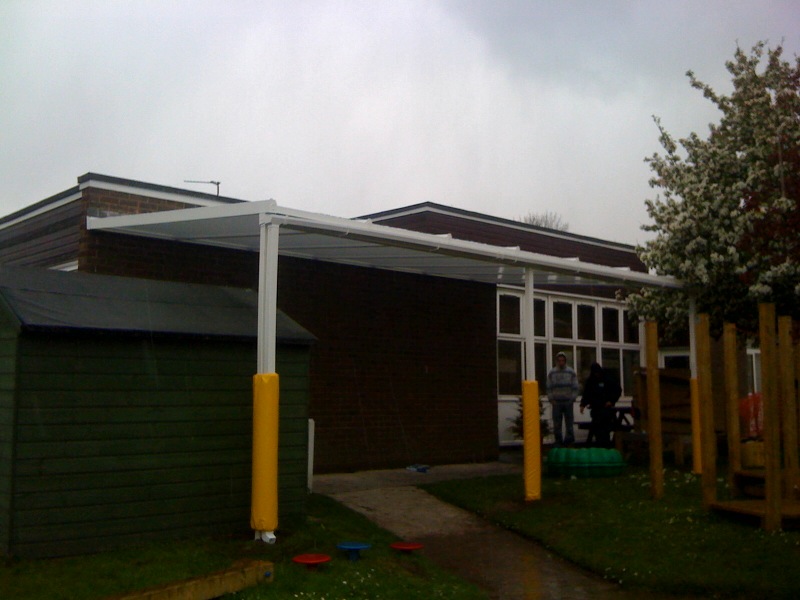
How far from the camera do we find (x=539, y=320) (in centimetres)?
1788

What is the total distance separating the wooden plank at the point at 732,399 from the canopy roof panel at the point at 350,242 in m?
2.30

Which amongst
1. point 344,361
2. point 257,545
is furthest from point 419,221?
point 257,545

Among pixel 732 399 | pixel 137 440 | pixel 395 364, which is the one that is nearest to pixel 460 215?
pixel 395 364

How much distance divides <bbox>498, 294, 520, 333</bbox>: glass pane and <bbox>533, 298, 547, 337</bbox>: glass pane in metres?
0.63

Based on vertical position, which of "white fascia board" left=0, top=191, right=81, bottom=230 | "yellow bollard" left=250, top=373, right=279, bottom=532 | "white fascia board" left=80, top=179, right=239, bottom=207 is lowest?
"yellow bollard" left=250, top=373, right=279, bottom=532

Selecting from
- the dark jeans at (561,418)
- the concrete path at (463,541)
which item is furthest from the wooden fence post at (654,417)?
the dark jeans at (561,418)

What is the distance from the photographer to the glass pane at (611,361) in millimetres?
19438

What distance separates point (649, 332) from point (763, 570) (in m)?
3.66

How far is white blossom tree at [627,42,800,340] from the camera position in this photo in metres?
13.4

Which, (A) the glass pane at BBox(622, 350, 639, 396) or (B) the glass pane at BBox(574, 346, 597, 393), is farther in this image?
(A) the glass pane at BBox(622, 350, 639, 396)

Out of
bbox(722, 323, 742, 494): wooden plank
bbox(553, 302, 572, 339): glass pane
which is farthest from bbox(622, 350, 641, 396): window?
bbox(722, 323, 742, 494): wooden plank

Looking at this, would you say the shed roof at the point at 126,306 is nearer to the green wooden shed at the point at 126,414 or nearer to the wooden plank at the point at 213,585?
the green wooden shed at the point at 126,414

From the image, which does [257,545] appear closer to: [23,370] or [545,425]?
[23,370]

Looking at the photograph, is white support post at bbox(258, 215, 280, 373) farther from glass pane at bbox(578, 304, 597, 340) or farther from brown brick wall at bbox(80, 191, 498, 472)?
glass pane at bbox(578, 304, 597, 340)
